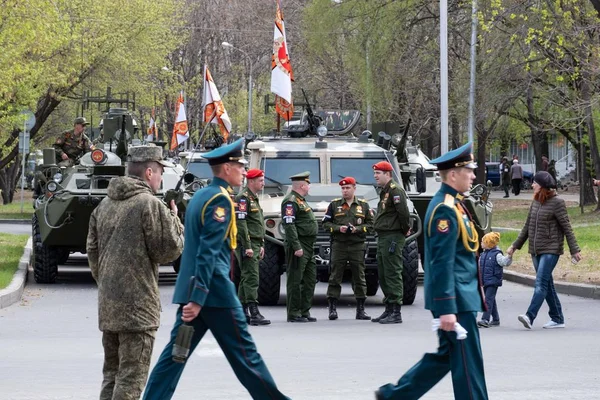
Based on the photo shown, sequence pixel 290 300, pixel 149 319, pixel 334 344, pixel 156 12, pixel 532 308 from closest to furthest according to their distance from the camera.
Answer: pixel 149 319
pixel 334 344
pixel 532 308
pixel 290 300
pixel 156 12

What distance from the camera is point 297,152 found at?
18.5m

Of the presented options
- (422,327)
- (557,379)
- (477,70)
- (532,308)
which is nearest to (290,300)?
(422,327)

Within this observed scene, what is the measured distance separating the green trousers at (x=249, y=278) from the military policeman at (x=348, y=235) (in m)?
0.94

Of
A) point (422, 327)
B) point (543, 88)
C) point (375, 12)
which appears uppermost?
point (375, 12)

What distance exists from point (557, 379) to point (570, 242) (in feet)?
13.5

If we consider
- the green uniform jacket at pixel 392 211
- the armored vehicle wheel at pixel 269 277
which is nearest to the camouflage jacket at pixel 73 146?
the armored vehicle wheel at pixel 269 277

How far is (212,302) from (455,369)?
4.82 ft

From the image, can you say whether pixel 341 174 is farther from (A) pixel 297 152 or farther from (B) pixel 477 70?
(B) pixel 477 70

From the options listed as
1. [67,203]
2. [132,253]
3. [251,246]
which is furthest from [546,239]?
[67,203]

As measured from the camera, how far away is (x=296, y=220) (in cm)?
1499

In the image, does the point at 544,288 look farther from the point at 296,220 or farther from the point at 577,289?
the point at 577,289

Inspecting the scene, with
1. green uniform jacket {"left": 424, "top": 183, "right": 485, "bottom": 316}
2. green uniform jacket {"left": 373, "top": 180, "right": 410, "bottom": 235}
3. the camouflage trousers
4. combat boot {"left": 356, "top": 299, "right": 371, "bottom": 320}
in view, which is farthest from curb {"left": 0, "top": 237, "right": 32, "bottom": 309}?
green uniform jacket {"left": 424, "top": 183, "right": 485, "bottom": 316}

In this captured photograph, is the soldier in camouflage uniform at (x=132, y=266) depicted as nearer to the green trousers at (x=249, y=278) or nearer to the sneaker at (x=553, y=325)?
the green trousers at (x=249, y=278)

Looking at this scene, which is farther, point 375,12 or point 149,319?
point 375,12
